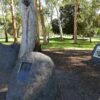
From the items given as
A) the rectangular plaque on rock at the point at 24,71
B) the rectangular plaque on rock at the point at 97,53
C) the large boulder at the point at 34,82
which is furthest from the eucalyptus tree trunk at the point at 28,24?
the large boulder at the point at 34,82

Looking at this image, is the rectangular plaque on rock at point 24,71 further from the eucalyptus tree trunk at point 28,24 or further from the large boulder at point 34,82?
the eucalyptus tree trunk at point 28,24

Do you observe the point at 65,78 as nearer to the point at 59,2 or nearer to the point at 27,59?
the point at 27,59

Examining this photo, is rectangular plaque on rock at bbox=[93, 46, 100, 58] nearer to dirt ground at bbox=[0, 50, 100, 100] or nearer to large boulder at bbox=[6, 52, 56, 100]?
dirt ground at bbox=[0, 50, 100, 100]

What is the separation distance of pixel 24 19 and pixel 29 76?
560cm

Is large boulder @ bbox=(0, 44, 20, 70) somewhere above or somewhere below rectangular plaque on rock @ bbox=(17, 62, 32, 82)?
below

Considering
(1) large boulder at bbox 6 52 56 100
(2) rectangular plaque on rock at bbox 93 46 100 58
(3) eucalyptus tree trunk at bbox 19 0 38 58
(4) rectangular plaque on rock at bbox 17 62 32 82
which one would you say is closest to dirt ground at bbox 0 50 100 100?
(2) rectangular plaque on rock at bbox 93 46 100 58

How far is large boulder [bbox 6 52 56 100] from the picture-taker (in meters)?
6.59

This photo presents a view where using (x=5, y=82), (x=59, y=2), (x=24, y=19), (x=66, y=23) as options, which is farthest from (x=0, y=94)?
(x=66, y=23)

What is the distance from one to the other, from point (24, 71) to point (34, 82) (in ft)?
1.54

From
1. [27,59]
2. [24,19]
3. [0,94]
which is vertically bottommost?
[0,94]

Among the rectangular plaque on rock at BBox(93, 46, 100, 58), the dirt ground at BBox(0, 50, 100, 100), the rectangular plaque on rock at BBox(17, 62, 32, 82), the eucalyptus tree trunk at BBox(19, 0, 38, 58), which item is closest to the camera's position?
the rectangular plaque on rock at BBox(17, 62, 32, 82)

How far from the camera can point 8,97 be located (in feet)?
22.6

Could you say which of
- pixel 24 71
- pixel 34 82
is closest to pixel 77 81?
pixel 24 71

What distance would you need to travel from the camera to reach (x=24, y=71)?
693cm
